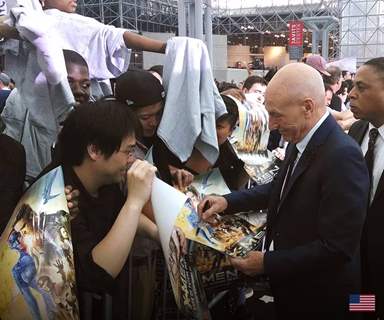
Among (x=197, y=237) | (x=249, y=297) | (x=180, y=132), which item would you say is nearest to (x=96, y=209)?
(x=197, y=237)

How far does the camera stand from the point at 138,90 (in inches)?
77.8

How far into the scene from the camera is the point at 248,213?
2.11 meters

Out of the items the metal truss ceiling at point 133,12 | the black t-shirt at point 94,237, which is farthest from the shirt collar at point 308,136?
the metal truss ceiling at point 133,12

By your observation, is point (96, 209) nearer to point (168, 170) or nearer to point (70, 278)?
point (70, 278)

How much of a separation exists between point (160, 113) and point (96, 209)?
591 mm

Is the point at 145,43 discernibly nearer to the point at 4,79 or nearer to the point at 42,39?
the point at 42,39

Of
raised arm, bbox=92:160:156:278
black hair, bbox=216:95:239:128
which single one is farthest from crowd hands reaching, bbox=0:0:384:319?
black hair, bbox=216:95:239:128

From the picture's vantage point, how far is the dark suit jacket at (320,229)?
162cm

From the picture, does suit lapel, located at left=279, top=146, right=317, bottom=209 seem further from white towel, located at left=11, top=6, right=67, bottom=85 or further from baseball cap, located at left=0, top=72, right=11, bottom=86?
baseball cap, located at left=0, top=72, right=11, bottom=86

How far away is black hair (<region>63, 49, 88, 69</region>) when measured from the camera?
190 cm

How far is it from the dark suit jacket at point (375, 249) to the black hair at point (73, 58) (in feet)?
5.18

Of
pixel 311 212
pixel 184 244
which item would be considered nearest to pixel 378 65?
pixel 311 212

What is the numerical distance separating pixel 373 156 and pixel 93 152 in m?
1.63

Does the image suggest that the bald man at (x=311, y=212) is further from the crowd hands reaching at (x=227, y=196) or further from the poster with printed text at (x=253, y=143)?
the poster with printed text at (x=253, y=143)
